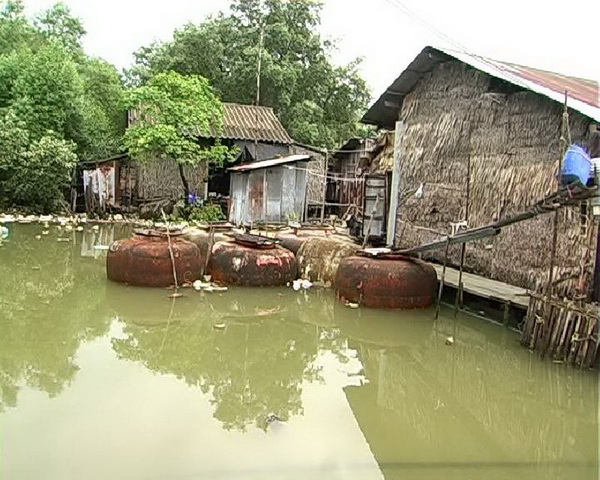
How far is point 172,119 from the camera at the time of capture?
20344 mm

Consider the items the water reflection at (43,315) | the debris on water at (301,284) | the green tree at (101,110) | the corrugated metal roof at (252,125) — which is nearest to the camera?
the water reflection at (43,315)

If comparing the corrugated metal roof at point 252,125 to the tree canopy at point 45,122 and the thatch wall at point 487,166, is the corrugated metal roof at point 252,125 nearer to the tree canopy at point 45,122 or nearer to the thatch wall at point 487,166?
the tree canopy at point 45,122

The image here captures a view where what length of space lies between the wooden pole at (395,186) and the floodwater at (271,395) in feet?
11.4

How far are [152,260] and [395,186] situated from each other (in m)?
5.29

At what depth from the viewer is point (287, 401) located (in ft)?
18.8

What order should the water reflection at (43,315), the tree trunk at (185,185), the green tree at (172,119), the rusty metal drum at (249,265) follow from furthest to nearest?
Answer: the tree trunk at (185,185), the green tree at (172,119), the rusty metal drum at (249,265), the water reflection at (43,315)

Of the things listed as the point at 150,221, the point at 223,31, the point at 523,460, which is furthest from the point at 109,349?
the point at 223,31

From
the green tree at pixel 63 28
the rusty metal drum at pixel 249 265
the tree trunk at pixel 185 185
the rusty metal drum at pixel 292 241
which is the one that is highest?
the green tree at pixel 63 28

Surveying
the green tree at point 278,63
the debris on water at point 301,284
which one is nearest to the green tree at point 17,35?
the green tree at point 278,63

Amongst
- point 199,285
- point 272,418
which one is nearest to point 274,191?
point 199,285

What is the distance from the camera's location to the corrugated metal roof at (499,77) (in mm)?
7933

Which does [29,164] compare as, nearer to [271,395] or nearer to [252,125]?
[252,125]

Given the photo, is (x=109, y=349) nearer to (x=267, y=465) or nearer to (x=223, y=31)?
(x=267, y=465)

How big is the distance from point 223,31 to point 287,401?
24.4 meters
